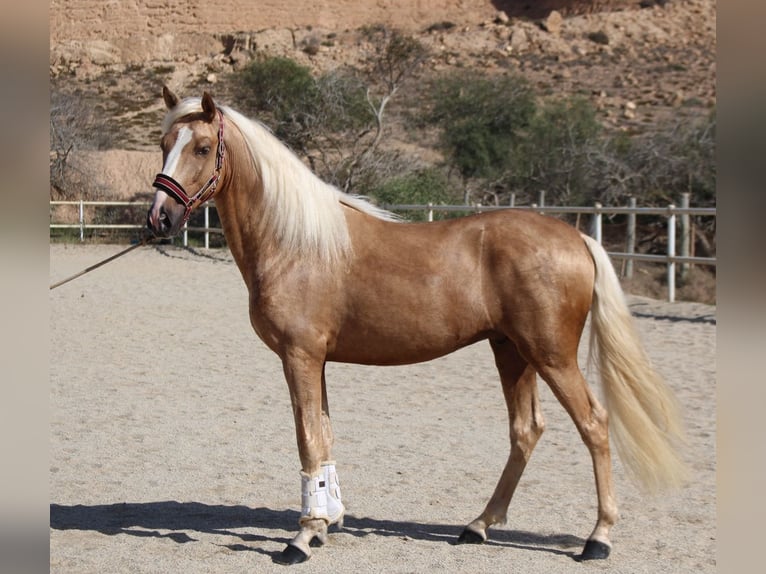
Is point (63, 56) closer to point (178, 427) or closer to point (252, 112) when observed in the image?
point (252, 112)

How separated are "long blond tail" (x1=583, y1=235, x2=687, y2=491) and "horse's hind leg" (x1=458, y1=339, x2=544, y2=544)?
362 millimetres

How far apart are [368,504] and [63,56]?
6036 centimetres

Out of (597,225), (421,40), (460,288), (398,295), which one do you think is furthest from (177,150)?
(421,40)

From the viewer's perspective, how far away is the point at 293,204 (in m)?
3.85

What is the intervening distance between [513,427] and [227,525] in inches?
58.5

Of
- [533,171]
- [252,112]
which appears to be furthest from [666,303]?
[252,112]

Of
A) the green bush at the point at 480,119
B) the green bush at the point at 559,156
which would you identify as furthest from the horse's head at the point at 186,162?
the green bush at the point at 480,119

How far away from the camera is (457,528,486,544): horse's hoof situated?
3957mm

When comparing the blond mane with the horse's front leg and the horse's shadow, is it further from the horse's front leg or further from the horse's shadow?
the horse's shadow

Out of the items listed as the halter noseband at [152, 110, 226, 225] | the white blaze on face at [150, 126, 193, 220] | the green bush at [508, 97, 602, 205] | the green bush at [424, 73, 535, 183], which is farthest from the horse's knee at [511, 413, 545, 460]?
the green bush at [424, 73, 535, 183]

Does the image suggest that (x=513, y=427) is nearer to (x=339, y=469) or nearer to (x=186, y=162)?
(x=339, y=469)

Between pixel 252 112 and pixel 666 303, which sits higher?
pixel 252 112

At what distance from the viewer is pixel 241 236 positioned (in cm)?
394
